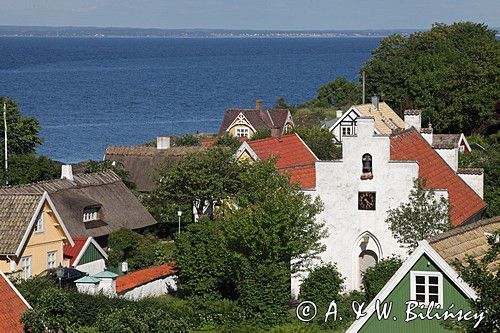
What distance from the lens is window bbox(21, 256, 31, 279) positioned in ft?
122

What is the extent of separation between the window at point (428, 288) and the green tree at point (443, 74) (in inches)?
1889

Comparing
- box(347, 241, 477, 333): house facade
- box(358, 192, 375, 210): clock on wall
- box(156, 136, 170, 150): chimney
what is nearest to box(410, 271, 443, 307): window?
box(347, 241, 477, 333): house facade

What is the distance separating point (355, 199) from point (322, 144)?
61.8ft

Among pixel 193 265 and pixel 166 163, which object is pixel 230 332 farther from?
pixel 166 163

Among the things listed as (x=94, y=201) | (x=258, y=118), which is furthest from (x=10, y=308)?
(x=258, y=118)

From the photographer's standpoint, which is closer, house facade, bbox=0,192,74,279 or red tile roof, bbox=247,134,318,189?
house facade, bbox=0,192,74,279

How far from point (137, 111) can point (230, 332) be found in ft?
399

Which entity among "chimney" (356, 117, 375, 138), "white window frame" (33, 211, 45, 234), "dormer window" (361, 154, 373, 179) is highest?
"chimney" (356, 117, 375, 138)

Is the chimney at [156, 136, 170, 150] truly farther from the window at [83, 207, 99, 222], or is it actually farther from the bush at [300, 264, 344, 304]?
the bush at [300, 264, 344, 304]

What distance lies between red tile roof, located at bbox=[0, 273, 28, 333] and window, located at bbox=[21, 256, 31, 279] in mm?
9335

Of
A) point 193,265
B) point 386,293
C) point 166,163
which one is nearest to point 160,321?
point 386,293

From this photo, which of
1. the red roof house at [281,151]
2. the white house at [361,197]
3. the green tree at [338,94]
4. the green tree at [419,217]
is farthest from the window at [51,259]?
the green tree at [338,94]

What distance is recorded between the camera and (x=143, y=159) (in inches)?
2509

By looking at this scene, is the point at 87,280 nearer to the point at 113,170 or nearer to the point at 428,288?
the point at 428,288
